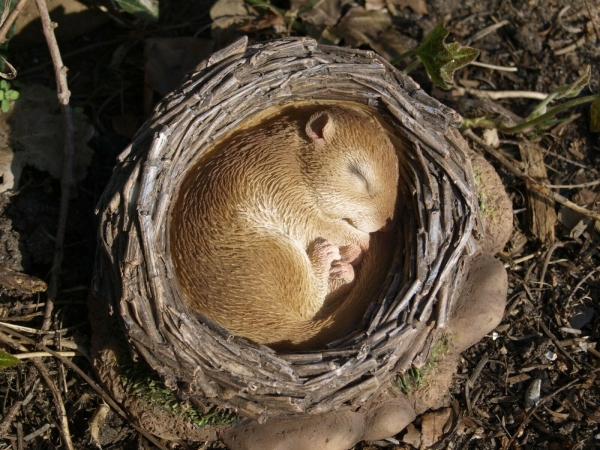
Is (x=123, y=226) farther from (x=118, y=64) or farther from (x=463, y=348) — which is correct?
(x=463, y=348)

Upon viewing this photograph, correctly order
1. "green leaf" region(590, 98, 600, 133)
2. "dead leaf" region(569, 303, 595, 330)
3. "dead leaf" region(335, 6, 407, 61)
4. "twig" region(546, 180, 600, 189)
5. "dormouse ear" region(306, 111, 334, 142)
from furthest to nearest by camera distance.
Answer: "dead leaf" region(335, 6, 407, 61), "twig" region(546, 180, 600, 189), "dead leaf" region(569, 303, 595, 330), "green leaf" region(590, 98, 600, 133), "dormouse ear" region(306, 111, 334, 142)

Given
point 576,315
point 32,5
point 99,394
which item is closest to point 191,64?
point 32,5

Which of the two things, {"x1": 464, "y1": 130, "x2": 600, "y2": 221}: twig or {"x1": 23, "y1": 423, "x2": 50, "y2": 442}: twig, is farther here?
{"x1": 464, "y1": 130, "x2": 600, "y2": 221}: twig

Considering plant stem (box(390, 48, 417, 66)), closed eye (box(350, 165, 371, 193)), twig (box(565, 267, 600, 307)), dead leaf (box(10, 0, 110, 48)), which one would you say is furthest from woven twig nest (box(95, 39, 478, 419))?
dead leaf (box(10, 0, 110, 48))

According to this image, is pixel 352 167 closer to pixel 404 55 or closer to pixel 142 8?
pixel 404 55

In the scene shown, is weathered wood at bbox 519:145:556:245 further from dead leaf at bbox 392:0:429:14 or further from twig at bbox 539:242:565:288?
dead leaf at bbox 392:0:429:14

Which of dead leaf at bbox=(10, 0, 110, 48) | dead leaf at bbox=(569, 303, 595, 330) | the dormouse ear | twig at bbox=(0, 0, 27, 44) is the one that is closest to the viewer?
twig at bbox=(0, 0, 27, 44)

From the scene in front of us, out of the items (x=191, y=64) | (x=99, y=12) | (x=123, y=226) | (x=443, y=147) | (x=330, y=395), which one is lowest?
(x=330, y=395)

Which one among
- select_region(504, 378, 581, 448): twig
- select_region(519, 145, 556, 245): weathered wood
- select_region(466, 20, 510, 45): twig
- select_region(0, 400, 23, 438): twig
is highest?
select_region(466, 20, 510, 45): twig
